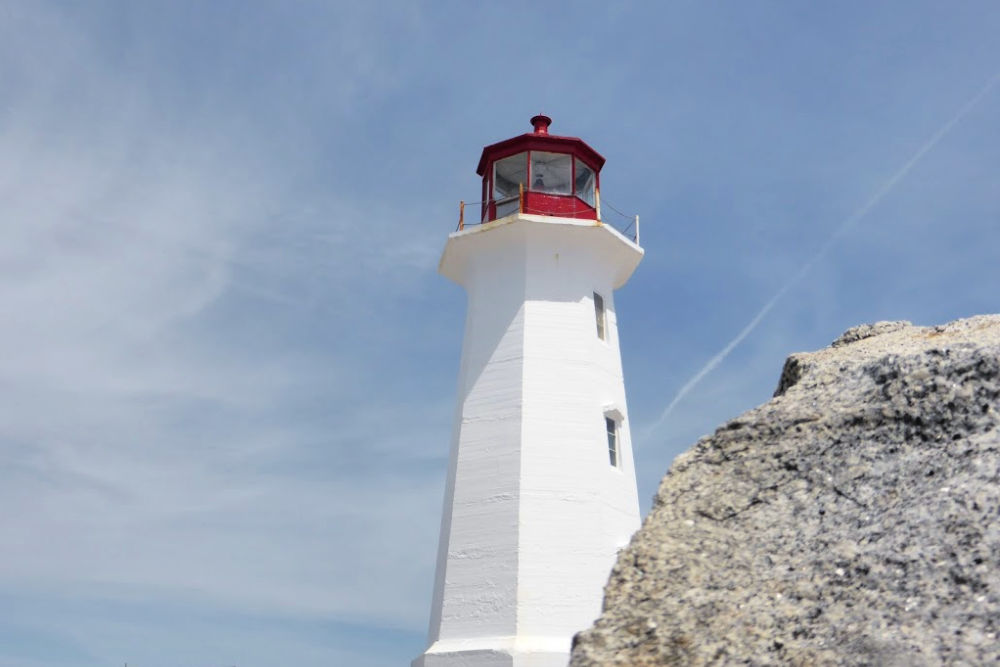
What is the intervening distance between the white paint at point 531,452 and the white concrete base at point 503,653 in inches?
1.0

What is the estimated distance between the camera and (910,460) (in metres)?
3.24

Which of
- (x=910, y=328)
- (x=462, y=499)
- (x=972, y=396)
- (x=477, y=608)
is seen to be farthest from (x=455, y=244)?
(x=972, y=396)

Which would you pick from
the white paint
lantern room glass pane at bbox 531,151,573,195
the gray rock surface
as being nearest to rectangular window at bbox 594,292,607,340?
the white paint

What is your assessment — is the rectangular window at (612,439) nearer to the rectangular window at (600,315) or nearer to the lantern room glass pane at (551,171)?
the rectangular window at (600,315)

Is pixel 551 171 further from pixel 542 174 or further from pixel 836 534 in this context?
pixel 836 534

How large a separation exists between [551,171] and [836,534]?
20.7 metres

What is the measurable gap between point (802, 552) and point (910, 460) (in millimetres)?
538

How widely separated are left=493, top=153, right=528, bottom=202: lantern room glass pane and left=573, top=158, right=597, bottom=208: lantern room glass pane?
4.44ft

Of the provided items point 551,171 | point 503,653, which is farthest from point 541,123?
point 503,653

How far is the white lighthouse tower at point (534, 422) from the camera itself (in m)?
17.0

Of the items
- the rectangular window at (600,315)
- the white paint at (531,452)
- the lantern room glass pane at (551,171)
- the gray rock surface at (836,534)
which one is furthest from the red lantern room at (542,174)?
the gray rock surface at (836,534)

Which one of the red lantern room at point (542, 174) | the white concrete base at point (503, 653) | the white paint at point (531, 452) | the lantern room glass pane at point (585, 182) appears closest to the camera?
the white concrete base at point (503, 653)

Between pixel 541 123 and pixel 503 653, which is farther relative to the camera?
pixel 541 123

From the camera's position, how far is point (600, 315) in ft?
70.3
